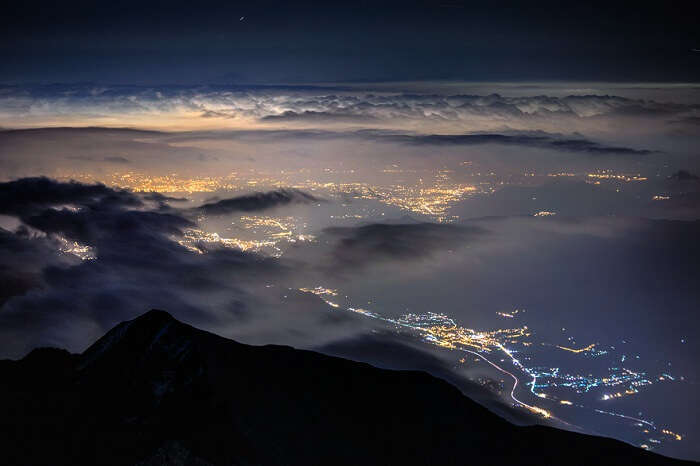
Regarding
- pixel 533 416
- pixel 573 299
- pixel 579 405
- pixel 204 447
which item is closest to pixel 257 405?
pixel 204 447

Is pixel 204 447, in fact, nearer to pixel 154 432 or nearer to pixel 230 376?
pixel 154 432

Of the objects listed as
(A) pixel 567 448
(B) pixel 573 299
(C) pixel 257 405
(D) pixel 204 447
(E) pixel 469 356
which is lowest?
(B) pixel 573 299

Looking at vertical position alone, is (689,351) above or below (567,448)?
below

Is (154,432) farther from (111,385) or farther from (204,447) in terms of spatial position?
(111,385)

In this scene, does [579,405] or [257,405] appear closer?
[257,405]

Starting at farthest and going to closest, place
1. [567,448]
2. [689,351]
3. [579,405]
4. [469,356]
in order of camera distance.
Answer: [689,351], [469,356], [579,405], [567,448]

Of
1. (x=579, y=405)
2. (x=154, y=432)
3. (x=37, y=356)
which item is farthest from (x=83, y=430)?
(x=579, y=405)

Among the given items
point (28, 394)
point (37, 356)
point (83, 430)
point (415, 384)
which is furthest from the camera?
point (415, 384)
